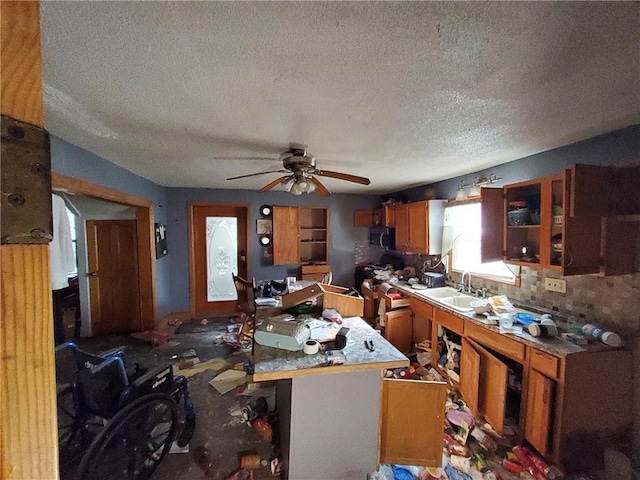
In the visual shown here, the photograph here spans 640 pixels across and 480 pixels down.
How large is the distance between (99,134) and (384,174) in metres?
2.60

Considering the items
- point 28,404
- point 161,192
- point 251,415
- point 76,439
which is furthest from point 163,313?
point 28,404

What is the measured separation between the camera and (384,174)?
3141mm

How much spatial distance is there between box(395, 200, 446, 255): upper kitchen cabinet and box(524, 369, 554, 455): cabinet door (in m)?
1.85

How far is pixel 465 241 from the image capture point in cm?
317

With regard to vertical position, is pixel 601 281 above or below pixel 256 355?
above

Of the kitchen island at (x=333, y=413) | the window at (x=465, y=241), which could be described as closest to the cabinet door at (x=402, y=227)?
the window at (x=465, y=241)

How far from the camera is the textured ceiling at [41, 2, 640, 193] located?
82cm

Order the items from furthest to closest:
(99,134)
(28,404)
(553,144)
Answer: (553,144) → (99,134) → (28,404)

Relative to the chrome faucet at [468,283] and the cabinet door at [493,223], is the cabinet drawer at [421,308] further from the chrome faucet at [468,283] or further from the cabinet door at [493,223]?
the cabinet door at [493,223]

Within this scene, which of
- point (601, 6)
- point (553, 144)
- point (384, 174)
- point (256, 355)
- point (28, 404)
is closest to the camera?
point (28, 404)

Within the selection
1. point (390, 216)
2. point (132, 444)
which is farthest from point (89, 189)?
point (390, 216)

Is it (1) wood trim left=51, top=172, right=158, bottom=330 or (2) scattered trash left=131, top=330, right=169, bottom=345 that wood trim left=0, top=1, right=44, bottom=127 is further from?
(2) scattered trash left=131, top=330, right=169, bottom=345

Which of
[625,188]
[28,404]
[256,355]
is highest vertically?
[625,188]

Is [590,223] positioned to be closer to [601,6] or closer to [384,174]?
[601,6]
